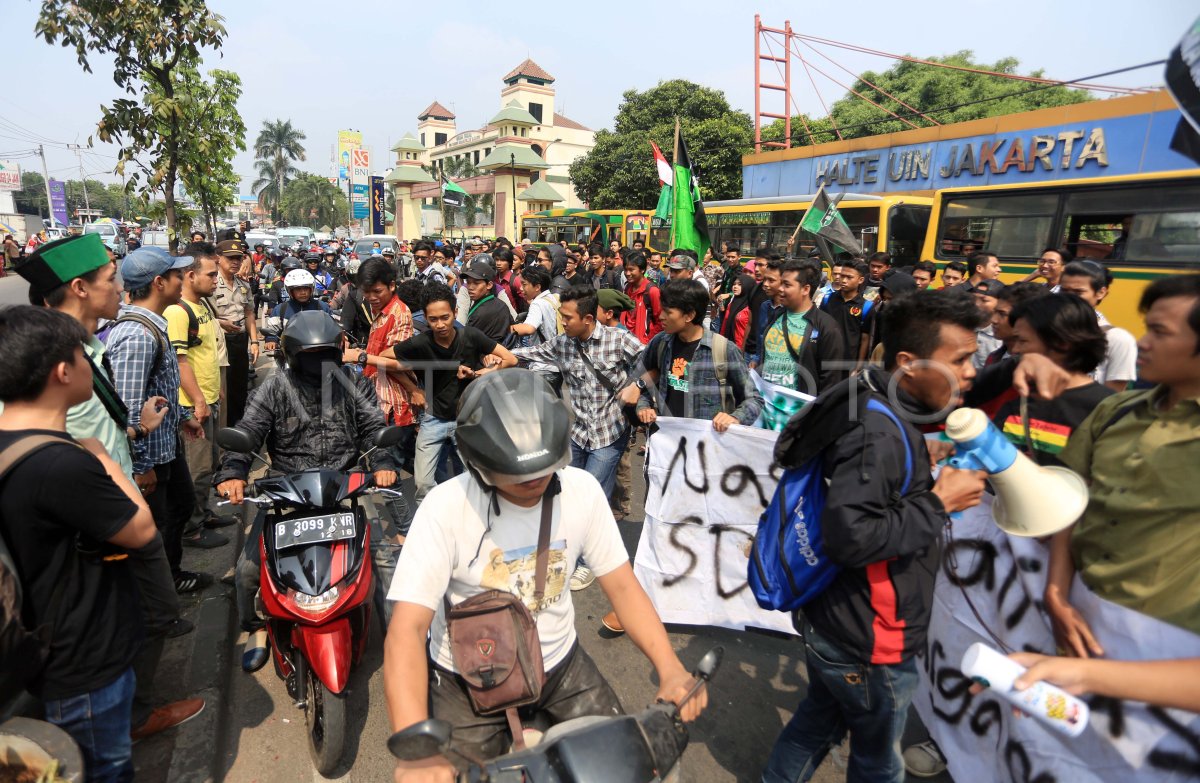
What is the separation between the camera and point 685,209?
9.43 metres

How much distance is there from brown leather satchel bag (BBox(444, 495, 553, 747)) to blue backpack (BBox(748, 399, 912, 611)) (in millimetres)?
876

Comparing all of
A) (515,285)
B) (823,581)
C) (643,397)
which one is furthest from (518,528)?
(515,285)

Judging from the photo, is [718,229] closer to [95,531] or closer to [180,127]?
Result: [180,127]

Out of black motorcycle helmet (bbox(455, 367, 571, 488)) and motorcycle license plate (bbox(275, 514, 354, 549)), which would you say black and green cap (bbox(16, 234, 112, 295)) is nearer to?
motorcycle license plate (bbox(275, 514, 354, 549))

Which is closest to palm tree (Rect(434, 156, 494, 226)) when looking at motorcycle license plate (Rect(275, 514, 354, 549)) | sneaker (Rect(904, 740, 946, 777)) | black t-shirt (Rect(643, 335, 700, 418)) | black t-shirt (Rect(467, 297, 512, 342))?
black t-shirt (Rect(467, 297, 512, 342))

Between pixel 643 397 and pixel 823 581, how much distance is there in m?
2.07

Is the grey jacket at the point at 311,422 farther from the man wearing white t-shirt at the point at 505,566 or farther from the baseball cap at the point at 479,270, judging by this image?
the baseball cap at the point at 479,270

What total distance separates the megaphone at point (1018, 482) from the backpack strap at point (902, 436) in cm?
13

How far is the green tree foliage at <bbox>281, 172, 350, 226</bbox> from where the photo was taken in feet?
244

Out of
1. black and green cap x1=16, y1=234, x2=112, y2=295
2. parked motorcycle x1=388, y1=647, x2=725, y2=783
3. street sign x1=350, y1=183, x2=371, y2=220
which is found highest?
street sign x1=350, y1=183, x2=371, y2=220

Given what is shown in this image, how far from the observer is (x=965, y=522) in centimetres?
234

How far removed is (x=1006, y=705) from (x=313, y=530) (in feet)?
8.98

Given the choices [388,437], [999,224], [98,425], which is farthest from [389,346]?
[999,224]

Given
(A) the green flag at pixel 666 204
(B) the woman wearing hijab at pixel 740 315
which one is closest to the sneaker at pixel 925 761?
(B) the woman wearing hijab at pixel 740 315
